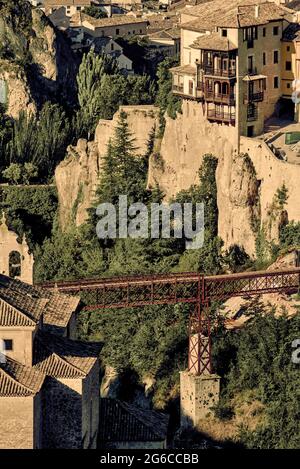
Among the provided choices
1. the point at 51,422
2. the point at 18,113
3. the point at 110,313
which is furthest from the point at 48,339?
the point at 18,113

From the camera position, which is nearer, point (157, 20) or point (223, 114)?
point (223, 114)

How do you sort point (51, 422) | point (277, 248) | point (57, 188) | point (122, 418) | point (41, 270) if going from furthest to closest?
point (57, 188) < point (41, 270) < point (277, 248) < point (122, 418) < point (51, 422)

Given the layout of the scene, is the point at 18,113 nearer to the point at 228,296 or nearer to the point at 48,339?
the point at 228,296

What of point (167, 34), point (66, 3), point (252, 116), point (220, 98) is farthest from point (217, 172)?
point (66, 3)

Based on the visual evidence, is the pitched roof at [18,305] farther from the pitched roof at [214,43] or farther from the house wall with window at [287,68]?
the house wall with window at [287,68]

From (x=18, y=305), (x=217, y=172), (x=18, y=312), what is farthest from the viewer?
(x=217, y=172)

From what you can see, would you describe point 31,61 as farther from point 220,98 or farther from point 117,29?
point 220,98

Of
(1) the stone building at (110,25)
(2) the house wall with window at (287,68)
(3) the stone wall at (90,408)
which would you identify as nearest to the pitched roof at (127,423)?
(3) the stone wall at (90,408)
